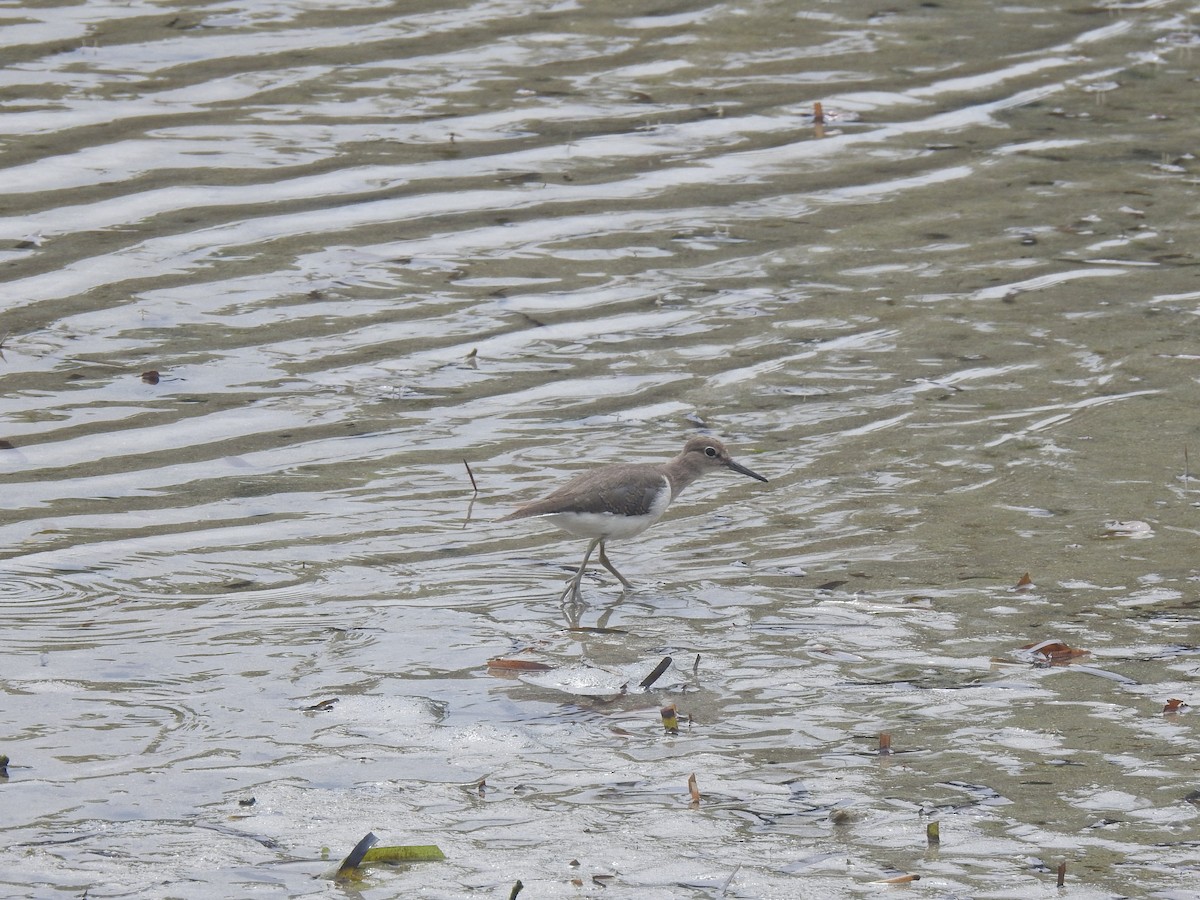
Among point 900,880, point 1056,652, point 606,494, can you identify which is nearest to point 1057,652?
point 1056,652

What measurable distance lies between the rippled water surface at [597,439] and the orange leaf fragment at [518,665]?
10cm

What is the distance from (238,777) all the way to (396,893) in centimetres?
100

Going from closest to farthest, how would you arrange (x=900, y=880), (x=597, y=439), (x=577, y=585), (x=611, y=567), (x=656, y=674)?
1. (x=900, y=880)
2. (x=656, y=674)
3. (x=577, y=585)
4. (x=611, y=567)
5. (x=597, y=439)

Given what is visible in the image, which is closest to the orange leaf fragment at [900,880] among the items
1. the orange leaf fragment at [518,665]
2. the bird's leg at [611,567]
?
the orange leaf fragment at [518,665]

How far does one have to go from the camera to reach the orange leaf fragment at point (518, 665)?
22.3 feet

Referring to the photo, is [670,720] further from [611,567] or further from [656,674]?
[611,567]

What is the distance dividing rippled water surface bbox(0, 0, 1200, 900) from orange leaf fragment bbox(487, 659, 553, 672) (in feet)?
0.32

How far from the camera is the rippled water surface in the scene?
548cm

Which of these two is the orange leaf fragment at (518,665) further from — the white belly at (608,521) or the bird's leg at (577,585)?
the white belly at (608,521)

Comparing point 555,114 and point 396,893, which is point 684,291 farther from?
point 396,893

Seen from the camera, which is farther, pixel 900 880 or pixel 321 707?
pixel 321 707

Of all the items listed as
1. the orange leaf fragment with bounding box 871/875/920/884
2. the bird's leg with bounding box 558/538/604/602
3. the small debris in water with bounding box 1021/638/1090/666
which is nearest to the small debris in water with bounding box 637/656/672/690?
the bird's leg with bounding box 558/538/604/602

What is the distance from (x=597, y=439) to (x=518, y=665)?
9.05ft

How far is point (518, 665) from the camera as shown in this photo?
681cm
